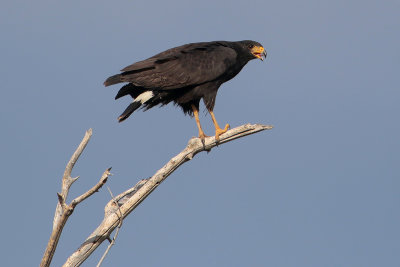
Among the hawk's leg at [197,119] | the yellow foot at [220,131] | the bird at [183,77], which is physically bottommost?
the yellow foot at [220,131]

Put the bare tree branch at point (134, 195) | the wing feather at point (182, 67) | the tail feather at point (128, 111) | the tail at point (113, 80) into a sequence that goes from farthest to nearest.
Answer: the wing feather at point (182, 67) → the tail at point (113, 80) → the tail feather at point (128, 111) → the bare tree branch at point (134, 195)

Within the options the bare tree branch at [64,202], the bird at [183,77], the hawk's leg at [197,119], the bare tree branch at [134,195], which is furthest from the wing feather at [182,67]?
the bare tree branch at [64,202]

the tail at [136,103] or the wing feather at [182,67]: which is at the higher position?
the wing feather at [182,67]

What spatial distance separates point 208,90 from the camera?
1060cm

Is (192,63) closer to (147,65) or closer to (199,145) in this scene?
(147,65)

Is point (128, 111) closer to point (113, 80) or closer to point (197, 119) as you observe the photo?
point (113, 80)

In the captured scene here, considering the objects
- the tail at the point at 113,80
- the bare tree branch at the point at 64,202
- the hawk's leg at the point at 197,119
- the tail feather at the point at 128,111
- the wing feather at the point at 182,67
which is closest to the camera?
the bare tree branch at the point at 64,202

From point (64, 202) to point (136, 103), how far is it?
114 inches

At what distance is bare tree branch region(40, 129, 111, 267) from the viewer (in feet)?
24.0

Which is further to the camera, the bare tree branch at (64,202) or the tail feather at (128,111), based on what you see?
the tail feather at (128,111)

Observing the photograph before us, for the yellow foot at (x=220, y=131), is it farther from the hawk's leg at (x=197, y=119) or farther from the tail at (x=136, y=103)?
the tail at (x=136, y=103)

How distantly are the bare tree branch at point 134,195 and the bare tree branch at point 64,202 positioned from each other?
42cm

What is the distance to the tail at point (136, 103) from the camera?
9703 mm

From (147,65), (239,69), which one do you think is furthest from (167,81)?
(239,69)
